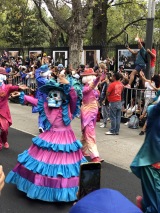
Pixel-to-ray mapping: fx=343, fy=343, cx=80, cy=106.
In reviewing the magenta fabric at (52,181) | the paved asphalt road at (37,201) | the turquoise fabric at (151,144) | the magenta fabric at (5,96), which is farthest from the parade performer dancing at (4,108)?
the turquoise fabric at (151,144)

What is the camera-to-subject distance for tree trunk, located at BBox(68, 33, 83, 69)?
1373 cm

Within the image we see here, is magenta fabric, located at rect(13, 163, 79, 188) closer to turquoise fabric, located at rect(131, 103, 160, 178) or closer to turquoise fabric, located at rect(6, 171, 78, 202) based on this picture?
turquoise fabric, located at rect(6, 171, 78, 202)

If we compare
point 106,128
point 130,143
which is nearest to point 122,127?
point 106,128

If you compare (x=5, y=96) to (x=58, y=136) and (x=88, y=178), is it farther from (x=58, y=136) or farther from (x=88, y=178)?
(x=88, y=178)

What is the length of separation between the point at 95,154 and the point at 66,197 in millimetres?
1619

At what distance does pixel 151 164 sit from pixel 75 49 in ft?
35.0

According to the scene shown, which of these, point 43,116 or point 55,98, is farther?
point 43,116

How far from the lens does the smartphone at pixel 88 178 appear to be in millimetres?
2759

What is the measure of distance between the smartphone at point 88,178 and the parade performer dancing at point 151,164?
38.9 inches

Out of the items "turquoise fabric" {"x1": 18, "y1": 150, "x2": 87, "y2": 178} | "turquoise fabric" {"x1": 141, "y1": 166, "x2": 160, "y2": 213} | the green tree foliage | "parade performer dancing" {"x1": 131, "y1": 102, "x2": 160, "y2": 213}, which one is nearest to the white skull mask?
"turquoise fabric" {"x1": 18, "y1": 150, "x2": 87, "y2": 178}

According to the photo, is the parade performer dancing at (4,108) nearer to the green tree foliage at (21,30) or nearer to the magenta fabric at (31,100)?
the magenta fabric at (31,100)

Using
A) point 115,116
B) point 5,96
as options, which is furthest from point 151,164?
point 115,116

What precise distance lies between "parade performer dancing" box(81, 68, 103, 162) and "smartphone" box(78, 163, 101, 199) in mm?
3043

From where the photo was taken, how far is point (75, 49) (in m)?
14.0
